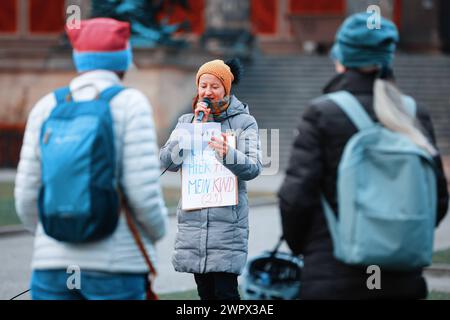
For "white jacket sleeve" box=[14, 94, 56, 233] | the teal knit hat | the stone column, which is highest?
the teal knit hat

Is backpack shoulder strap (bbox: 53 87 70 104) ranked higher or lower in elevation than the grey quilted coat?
higher

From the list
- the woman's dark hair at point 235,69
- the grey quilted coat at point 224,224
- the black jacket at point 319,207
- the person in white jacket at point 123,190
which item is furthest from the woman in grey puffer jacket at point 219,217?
the black jacket at point 319,207

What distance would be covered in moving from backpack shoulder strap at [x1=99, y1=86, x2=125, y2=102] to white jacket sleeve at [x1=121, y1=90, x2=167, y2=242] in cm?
8

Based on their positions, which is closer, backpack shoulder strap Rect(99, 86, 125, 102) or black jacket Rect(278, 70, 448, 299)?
black jacket Rect(278, 70, 448, 299)

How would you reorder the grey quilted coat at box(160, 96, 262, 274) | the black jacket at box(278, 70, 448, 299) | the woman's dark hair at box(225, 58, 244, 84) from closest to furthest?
the black jacket at box(278, 70, 448, 299) < the grey quilted coat at box(160, 96, 262, 274) < the woman's dark hair at box(225, 58, 244, 84)

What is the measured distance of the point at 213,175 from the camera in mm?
5930

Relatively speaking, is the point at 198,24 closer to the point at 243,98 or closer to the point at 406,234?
the point at 243,98

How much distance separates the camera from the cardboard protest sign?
5871mm

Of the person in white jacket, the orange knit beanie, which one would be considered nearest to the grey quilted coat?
the orange knit beanie

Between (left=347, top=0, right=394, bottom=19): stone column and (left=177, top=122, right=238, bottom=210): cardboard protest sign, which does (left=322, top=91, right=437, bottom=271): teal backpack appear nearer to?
(left=177, top=122, right=238, bottom=210): cardboard protest sign

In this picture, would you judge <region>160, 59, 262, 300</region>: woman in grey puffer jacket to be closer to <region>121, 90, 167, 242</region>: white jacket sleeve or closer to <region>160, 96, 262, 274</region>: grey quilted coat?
<region>160, 96, 262, 274</region>: grey quilted coat

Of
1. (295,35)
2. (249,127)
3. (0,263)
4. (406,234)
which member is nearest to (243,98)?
(295,35)

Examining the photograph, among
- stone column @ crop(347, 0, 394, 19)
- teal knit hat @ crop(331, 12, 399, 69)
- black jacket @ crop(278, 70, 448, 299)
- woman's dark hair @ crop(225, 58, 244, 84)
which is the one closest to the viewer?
black jacket @ crop(278, 70, 448, 299)
